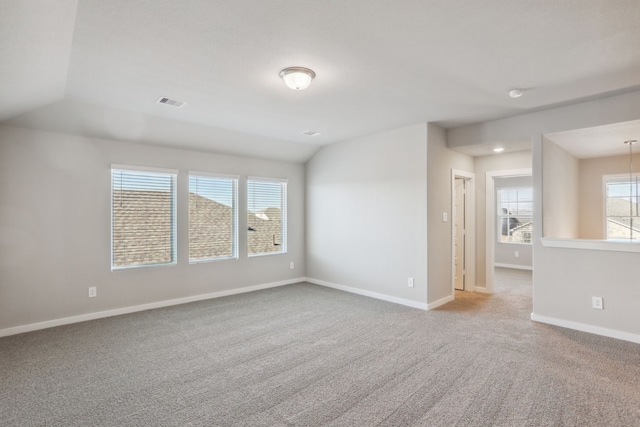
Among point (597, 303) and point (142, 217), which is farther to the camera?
point (142, 217)

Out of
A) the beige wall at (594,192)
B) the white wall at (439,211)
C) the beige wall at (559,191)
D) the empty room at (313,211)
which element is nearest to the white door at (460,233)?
the empty room at (313,211)

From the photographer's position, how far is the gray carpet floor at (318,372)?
2215 mm

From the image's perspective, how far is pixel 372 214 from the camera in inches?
209

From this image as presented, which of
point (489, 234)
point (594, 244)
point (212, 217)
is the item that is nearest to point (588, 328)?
point (594, 244)

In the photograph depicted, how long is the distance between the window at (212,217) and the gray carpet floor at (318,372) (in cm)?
119

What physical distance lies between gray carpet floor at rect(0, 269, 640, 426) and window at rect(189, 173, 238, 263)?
1.19 metres

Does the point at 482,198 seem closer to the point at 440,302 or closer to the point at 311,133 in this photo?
the point at 440,302

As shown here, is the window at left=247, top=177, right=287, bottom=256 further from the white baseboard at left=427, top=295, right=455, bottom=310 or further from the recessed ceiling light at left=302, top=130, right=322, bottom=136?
the white baseboard at left=427, top=295, right=455, bottom=310

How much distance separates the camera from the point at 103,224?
4336 mm

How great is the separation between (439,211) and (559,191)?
1.67m

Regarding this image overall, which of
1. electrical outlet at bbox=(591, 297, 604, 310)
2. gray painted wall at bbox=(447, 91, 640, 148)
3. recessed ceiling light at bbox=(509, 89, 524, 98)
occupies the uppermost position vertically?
recessed ceiling light at bbox=(509, 89, 524, 98)

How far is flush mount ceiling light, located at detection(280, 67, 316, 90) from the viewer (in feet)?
9.20

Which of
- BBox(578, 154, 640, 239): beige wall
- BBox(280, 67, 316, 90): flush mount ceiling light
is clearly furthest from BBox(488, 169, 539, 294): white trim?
BBox(280, 67, 316, 90): flush mount ceiling light

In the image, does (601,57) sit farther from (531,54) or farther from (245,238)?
(245,238)
